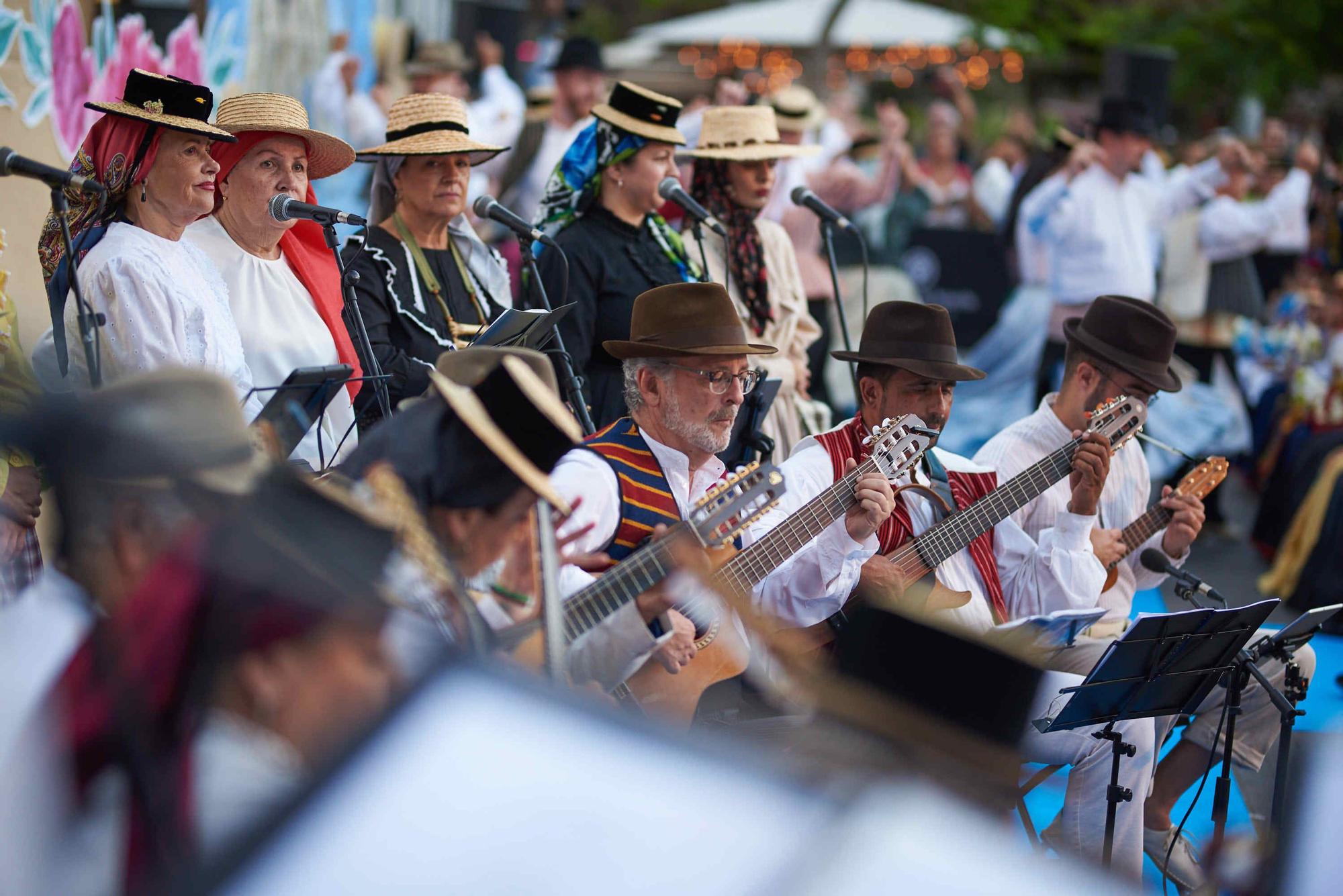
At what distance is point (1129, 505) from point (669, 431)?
1674 mm

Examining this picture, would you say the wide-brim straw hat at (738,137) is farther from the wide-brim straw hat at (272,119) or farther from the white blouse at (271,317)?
the white blouse at (271,317)

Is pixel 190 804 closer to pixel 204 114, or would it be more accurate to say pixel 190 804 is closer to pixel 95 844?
pixel 95 844

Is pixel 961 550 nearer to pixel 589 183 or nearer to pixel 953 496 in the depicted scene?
pixel 953 496

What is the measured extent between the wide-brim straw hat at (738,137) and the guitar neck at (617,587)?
2817 millimetres

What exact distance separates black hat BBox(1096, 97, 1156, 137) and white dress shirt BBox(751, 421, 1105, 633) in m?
4.42

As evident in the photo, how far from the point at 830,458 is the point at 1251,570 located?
451 cm

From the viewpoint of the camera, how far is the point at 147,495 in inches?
59.1

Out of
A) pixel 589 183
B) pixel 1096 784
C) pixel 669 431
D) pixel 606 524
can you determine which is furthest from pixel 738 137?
pixel 1096 784

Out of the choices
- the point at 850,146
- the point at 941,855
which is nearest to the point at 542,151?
the point at 850,146

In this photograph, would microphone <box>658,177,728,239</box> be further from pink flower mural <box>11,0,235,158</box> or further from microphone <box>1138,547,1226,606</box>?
pink flower mural <box>11,0,235,158</box>

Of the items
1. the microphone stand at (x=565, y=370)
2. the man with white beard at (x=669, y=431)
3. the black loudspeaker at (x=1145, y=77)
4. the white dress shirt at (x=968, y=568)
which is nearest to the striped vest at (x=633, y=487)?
the man with white beard at (x=669, y=431)

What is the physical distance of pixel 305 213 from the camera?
3.61 meters

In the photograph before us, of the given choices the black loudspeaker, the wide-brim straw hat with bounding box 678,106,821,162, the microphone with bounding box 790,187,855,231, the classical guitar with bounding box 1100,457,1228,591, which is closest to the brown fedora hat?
the classical guitar with bounding box 1100,457,1228,591

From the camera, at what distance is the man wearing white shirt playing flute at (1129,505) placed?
3.98m
